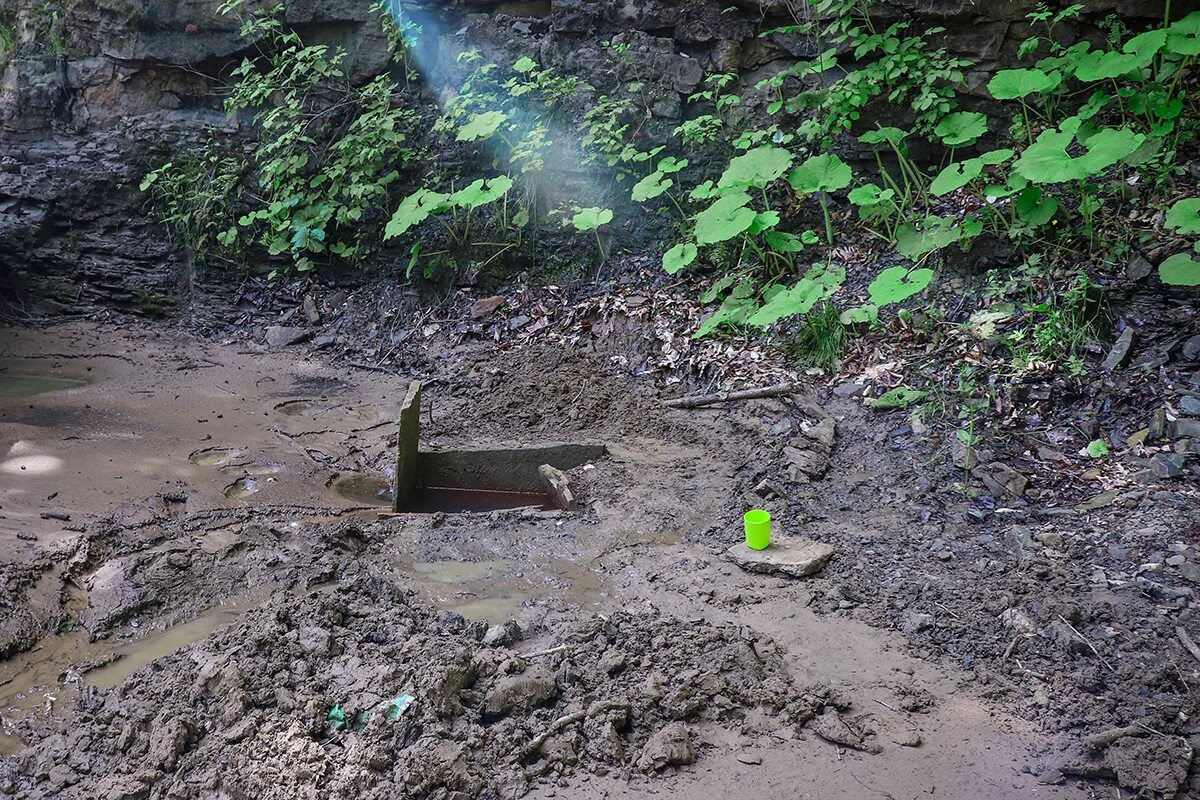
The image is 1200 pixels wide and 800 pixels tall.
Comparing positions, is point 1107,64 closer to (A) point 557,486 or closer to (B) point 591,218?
(B) point 591,218

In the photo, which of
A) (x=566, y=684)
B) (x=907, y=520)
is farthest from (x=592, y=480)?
(x=566, y=684)

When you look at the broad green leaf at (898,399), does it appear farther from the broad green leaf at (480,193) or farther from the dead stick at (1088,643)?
the broad green leaf at (480,193)

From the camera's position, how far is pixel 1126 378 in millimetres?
4863

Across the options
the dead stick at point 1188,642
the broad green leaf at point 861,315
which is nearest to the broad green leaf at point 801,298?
the broad green leaf at point 861,315

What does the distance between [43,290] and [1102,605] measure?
9.55 m

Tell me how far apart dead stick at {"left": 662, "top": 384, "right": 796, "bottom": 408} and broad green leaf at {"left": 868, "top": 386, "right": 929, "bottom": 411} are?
0.59m

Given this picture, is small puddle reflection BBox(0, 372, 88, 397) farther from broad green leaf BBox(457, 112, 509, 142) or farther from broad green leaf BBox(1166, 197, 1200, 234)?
broad green leaf BBox(1166, 197, 1200, 234)

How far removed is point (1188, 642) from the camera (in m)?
3.14

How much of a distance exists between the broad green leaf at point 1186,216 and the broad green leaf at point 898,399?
161 cm

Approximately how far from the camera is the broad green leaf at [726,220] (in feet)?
20.2

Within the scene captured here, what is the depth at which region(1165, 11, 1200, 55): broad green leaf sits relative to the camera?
5.39 metres

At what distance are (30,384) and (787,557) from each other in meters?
6.15

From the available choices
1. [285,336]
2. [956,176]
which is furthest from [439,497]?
[956,176]

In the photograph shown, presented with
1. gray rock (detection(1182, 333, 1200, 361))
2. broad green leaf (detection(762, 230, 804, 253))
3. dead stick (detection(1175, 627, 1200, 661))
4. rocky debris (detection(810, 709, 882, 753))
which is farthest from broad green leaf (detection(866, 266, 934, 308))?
rocky debris (detection(810, 709, 882, 753))
